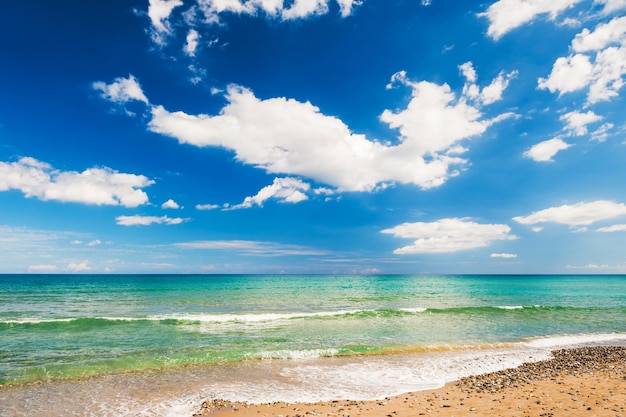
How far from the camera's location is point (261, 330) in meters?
24.4

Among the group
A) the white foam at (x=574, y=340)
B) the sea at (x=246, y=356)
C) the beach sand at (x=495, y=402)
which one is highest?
the beach sand at (x=495, y=402)

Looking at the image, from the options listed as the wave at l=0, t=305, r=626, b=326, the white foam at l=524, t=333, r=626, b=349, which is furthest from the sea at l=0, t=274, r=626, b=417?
the wave at l=0, t=305, r=626, b=326

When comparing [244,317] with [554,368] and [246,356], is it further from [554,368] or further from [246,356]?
[554,368]

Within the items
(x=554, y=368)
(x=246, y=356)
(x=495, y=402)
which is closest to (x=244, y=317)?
(x=246, y=356)

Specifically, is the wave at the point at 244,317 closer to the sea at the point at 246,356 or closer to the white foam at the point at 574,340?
the sea at the point at 246,356

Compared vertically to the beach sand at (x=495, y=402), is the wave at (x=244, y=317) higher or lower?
Result: lower

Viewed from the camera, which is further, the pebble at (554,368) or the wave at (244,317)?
the wave at (244,317)

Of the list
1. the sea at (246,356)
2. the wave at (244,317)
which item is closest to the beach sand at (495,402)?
the sea at (246,356)

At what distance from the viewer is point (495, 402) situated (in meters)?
10.3

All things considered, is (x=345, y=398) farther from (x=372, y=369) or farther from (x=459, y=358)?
(x=459, y=358)

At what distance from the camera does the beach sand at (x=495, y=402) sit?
9648 mm

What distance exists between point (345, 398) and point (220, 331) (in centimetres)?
1486

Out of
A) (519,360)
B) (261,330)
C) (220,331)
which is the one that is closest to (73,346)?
(220,331)

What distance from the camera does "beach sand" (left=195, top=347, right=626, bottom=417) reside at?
9648 mm
